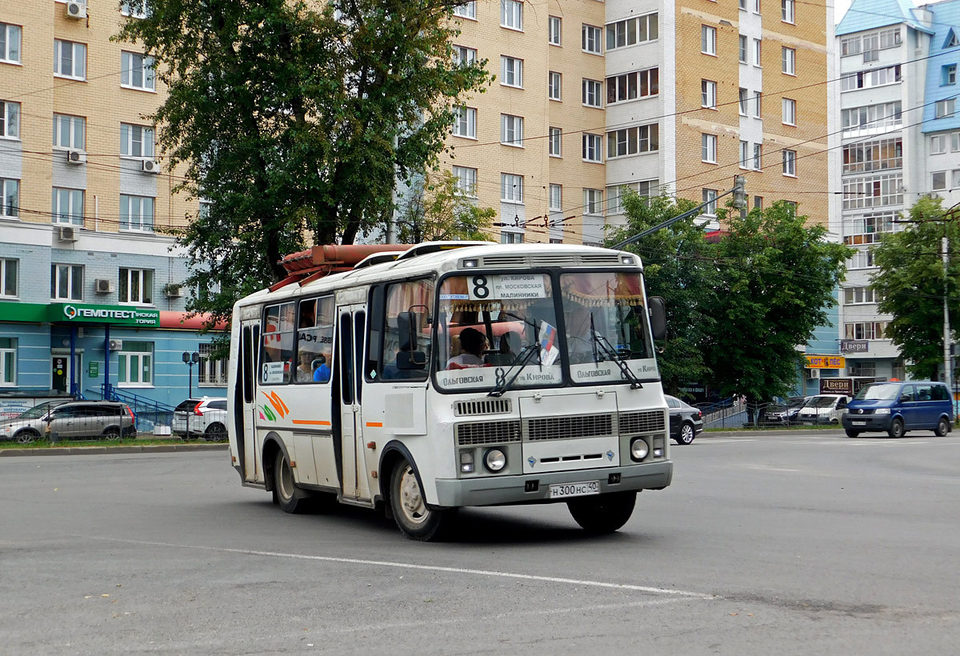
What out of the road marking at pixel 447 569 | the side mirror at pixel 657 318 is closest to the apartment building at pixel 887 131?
the side mirror at pixel 657 318

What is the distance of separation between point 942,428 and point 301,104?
81.8ft

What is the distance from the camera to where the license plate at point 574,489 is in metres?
11.6

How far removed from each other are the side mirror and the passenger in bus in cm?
169

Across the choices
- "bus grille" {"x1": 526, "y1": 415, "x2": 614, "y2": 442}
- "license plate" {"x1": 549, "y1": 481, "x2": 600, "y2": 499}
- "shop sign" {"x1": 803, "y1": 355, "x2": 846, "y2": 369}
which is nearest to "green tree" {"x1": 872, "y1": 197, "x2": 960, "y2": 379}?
"shop sign" {"x1": 803, "y1": 355, "x2": 846, "y2": 369}

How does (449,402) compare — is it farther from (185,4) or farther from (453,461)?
(185,4)

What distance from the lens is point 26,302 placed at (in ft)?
152

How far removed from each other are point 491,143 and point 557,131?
542 cm

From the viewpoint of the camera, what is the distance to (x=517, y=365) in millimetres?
11602

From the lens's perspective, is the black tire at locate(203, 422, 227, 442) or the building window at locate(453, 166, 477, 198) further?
the building window at locate(453, 166, 477, 198)

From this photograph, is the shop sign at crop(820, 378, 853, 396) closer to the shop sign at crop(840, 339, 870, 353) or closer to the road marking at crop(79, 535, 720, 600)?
the shop sign at crop(840, 339, 870, 353)

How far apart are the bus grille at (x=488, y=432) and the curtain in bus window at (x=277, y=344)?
441cm

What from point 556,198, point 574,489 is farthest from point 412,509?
point 556,198

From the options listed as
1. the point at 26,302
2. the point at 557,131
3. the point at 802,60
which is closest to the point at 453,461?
the point at 26,302

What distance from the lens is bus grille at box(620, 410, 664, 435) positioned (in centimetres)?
1194
